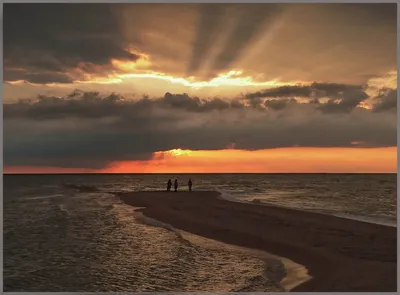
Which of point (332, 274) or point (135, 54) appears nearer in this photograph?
point (332, 274)

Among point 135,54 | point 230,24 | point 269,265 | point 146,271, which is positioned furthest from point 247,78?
point 146,271

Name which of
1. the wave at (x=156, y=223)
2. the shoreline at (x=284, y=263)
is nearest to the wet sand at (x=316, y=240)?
the shoreline at (x=284, y=263)

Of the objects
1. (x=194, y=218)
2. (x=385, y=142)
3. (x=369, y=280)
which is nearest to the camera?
(x=369, y=280)

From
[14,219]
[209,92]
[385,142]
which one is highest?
[209,92]

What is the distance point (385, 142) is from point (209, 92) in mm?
5595

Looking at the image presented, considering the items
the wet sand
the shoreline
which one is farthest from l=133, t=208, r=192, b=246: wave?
the wet sand

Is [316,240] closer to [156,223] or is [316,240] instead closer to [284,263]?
[284,263]

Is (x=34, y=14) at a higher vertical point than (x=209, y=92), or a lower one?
higher

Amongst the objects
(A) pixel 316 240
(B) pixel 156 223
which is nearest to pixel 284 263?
(A) pixel 316 240

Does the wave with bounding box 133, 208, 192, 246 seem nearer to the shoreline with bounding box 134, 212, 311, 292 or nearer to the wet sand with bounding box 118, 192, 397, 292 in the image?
the shoreline with bounding box 134, 212, 311, 292

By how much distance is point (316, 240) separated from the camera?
15836mm

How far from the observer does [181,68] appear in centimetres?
1354

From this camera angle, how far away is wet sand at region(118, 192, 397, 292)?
1089 cm

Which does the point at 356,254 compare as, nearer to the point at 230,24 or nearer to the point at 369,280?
the point at 369,280
